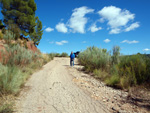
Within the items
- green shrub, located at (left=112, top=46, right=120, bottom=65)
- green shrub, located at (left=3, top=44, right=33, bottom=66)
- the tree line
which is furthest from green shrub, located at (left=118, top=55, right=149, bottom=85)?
the tree line

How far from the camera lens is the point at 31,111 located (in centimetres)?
323

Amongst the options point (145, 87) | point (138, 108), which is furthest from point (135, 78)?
point (138, 108)

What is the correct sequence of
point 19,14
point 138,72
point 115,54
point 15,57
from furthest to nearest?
point 19,14 → point 115,54 → point 15,57 → point 138,72

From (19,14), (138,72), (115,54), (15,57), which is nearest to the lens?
(138,72)

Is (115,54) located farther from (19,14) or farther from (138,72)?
(19,14)

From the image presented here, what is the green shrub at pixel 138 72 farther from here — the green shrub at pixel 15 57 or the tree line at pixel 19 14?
the tree line at pixel 19 14

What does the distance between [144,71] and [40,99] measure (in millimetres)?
5531

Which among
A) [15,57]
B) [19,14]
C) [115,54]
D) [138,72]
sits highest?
[19,14]

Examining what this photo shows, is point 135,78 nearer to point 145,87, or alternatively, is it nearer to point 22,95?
point 145,87

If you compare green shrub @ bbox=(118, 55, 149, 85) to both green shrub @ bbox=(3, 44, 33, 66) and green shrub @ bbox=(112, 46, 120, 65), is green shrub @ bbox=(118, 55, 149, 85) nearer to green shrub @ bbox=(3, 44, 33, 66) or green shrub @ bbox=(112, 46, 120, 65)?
green shrub @ bbox=(112, 46, 120, 65)

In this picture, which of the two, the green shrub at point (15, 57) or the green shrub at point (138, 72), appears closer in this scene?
the green shrub at point (138, 72)

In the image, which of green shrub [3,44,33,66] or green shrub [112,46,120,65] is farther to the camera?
green shrub [112,46,120,65]

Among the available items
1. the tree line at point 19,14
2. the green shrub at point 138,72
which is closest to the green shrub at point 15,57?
the green shrub at point 138,72

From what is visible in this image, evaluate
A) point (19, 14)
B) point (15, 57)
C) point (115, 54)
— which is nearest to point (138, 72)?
point (115, 54)
